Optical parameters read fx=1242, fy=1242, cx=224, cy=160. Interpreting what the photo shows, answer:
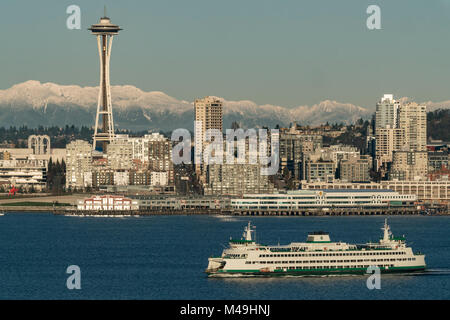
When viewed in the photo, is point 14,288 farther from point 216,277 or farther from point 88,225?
point 88,225

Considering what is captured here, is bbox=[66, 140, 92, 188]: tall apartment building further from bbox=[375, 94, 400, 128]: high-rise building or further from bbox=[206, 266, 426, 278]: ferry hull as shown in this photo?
bbox=[206, 266, 426, 278]: ferry hull

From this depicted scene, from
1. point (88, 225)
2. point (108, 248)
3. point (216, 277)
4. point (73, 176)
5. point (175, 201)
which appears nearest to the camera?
point (216, 277)

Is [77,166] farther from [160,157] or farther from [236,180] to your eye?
[236,180]

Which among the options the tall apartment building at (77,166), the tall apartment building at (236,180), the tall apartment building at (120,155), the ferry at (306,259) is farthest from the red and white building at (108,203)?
the ferry at (306,259)

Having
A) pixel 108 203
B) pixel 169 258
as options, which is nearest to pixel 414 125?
pixel 108 203

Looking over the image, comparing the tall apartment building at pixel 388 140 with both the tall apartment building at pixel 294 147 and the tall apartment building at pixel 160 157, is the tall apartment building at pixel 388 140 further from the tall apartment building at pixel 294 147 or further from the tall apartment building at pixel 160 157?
the tall apartment building at pixel 160 157

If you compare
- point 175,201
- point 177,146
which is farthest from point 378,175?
point 175,201

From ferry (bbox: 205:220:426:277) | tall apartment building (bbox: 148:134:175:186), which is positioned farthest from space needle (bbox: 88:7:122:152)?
ferry (bbox: 205:220:426:277)
